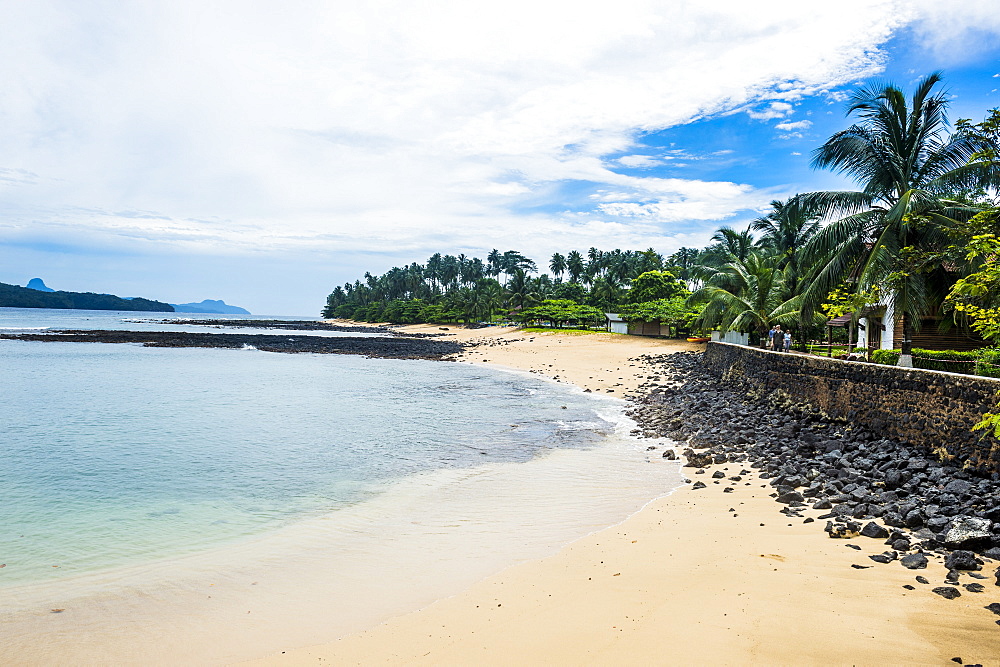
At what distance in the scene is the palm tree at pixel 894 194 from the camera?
17375 millimetres

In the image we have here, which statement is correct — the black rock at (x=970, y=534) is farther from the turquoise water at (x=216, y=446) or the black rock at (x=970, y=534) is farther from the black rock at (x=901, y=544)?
the turquoise water at (x=216, y=446)

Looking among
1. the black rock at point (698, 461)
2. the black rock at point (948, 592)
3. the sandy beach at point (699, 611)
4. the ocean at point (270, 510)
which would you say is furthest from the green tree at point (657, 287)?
the black rock at point (948, 592)

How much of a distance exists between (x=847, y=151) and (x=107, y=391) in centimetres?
3465

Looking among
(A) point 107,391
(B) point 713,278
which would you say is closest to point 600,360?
(B) point 713,278

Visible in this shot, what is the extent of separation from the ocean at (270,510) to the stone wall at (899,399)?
473cm

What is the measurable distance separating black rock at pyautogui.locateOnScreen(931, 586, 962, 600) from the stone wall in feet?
14.1

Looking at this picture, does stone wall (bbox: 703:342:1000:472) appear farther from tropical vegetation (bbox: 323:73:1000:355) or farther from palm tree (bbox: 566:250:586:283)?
palm tree (bbox: 566:250:586:283)

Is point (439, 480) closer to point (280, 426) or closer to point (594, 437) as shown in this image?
point (594, 437)

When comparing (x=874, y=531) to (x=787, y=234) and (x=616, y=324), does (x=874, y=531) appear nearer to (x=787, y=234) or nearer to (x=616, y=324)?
(x=787, y=234)

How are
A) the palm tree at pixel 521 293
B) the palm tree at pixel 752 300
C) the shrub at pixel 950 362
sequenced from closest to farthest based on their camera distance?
the shrub at pixel 950 362
the palm tree at pixel 752 300
the palm tree at pixel 521 293

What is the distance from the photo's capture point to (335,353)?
2272 inches

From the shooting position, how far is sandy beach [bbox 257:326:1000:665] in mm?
5094

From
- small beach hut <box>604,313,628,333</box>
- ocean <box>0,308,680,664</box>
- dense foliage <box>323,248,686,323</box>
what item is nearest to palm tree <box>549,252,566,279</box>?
dense foliage <box>323,248,686,323</box>

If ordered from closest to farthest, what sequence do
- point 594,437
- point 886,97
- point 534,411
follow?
point 594,437 < point 886,97 < point 534,411
